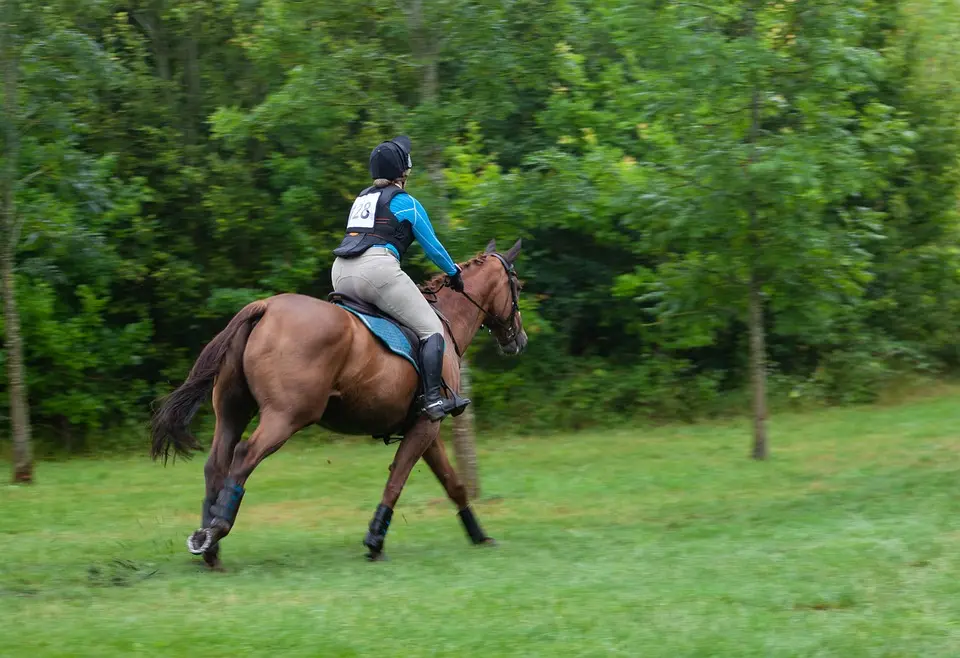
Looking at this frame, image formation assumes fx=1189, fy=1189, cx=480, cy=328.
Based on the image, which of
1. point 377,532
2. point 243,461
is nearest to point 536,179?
point 377,532

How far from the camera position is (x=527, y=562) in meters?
8.85

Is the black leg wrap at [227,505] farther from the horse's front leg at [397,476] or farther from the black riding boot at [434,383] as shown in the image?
the black riding boot at [434,383]

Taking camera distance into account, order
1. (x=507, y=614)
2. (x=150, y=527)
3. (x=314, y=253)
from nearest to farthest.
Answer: (x=507, y=614)
(x=150, y=527)
(x=314, y=253)

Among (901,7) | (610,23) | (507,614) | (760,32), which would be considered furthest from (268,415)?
(901,7)

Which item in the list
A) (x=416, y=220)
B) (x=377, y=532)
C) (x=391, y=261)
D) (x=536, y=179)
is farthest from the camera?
(x=536, y=179)

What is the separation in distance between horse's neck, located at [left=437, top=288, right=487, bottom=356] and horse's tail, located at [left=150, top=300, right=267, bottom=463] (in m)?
1.98

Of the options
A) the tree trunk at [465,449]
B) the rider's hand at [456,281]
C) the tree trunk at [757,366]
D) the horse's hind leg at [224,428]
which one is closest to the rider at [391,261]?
the rider's hand at [456,281]

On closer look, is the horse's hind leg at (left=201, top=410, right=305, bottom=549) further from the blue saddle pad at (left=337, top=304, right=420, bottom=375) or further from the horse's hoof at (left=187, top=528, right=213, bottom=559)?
the blue saddle pad at (left=337, top=304, right=420, bottom=375)

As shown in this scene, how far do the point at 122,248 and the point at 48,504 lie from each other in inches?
316

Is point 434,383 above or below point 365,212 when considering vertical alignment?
below

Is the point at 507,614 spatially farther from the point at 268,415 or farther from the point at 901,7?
the point at 901,7

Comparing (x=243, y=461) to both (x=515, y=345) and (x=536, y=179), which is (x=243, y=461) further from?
(x=536, y=179)

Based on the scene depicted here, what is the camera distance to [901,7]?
70.4 ft

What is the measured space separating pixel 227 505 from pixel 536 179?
5891 millimetres
